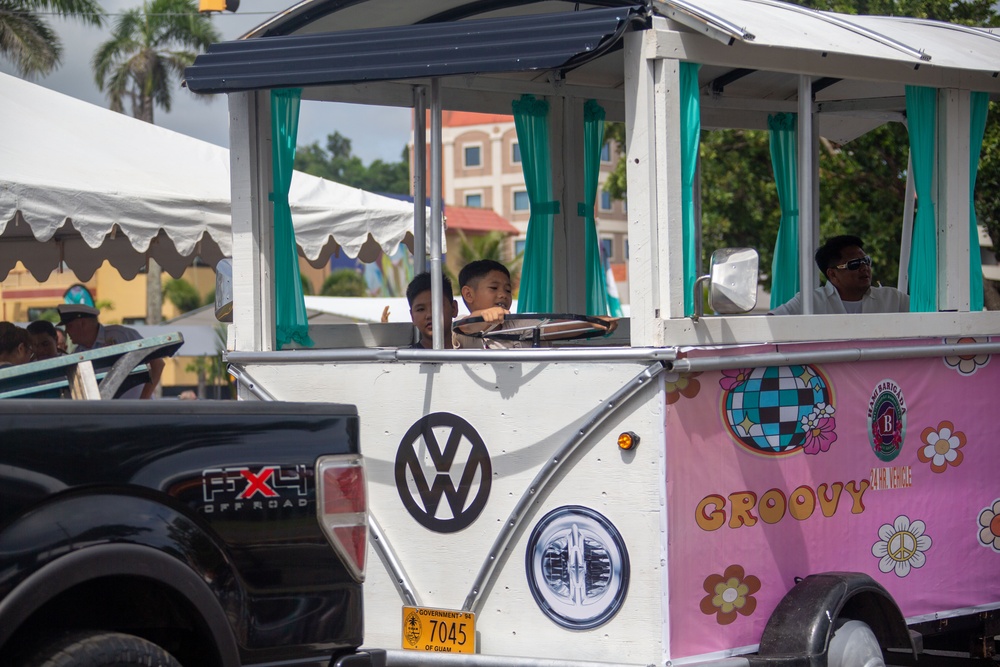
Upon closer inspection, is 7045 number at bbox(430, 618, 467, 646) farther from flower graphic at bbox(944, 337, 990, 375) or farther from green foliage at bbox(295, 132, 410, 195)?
green foliage at bbox(295, 132, 410, 195)

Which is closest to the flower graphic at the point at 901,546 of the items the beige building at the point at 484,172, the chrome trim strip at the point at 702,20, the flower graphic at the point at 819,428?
the flower graphic at the point at 819,428

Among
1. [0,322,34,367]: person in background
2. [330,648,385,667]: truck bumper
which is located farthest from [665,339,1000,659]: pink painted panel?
[0,322,34,367]: person in background

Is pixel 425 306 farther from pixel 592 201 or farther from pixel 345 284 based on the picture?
pixel 345 284

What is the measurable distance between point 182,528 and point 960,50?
406cm

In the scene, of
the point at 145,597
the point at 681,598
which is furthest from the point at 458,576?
the point at 145,597

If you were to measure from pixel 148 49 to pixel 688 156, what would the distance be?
4019 cm

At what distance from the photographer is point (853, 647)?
15.2 ft

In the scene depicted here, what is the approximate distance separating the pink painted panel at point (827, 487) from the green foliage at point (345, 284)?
51810 mm

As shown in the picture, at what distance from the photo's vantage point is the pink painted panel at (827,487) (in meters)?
4.43

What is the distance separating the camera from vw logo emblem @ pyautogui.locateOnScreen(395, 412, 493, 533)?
472 cm

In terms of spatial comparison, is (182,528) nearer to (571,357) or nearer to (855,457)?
(571,357)

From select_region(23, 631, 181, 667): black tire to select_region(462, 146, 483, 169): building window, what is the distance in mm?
72771

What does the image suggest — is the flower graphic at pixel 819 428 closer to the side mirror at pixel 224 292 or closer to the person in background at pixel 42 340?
the side mirror at pixel 224 292

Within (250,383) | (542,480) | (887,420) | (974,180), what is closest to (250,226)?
(250,383)
